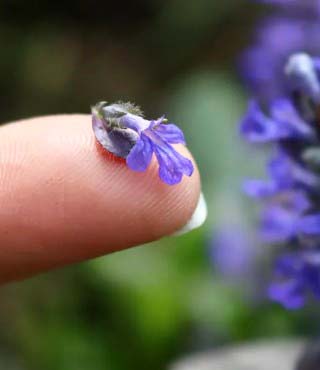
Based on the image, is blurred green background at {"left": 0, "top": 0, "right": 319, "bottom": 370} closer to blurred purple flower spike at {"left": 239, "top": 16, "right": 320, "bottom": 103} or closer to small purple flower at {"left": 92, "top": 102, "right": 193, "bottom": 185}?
blurred purple flower spike at {"left": 239, "top": 16, "right": 320, "bottom": 103}

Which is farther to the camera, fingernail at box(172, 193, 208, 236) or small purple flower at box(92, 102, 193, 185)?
fingernail at box(172, 193, 208, 236)

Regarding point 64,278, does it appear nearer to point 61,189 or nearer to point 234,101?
point 234,101

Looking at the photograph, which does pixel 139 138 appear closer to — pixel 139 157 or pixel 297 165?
pixel 139 157

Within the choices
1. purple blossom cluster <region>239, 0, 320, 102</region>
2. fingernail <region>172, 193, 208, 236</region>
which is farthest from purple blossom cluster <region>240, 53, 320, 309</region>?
purple blossom cluster <region>239, 0, 320, 102</region>

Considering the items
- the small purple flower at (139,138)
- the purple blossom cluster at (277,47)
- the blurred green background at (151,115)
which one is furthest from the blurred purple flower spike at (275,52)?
the small purple flower at (139,138)

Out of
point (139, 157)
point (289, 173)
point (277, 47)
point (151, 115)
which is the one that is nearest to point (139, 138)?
point (139, 157)

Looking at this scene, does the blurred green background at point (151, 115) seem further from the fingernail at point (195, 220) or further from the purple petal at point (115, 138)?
the purple petal at point (115, 138)
